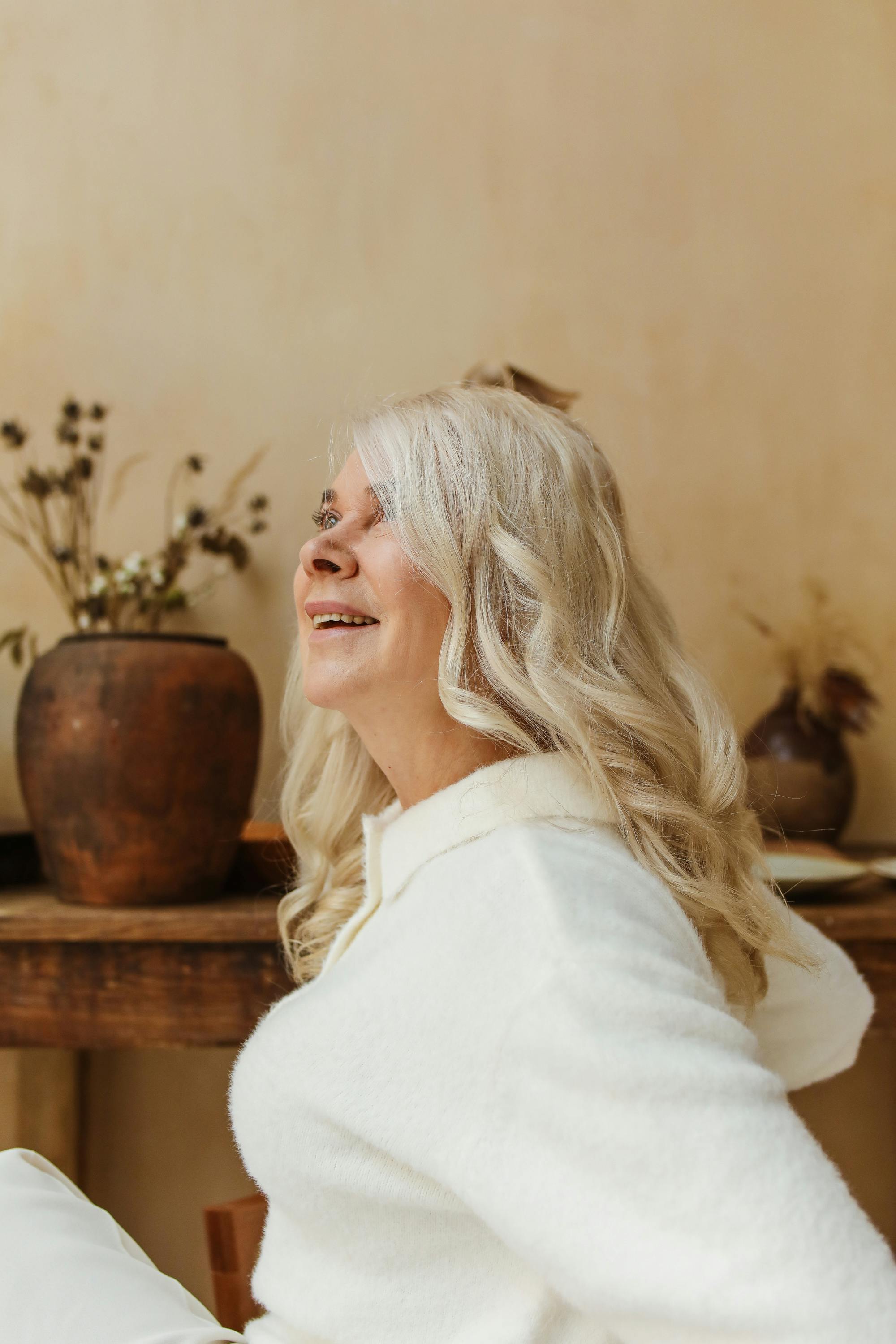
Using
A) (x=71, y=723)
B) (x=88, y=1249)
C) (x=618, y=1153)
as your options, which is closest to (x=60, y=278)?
(x=71, y=723)

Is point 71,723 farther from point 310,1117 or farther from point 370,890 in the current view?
point 310,1117

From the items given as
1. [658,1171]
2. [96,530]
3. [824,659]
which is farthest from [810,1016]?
[96,530]

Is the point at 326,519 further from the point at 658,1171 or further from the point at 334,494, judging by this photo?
the point at 658,1171

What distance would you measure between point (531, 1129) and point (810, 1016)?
583 mm

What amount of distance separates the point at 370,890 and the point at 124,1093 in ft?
4.09

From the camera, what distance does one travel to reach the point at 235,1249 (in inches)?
42.4

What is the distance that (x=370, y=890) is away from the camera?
38.3 inches

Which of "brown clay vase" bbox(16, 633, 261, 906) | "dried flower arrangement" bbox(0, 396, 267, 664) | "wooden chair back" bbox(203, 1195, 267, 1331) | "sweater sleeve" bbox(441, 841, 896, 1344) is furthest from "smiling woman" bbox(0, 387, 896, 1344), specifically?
"dried flower arrangement" bbox(0, 396, 267, 664)

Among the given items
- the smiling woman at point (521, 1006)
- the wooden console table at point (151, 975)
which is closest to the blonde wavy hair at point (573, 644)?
the smiling woman at point (521, 1006)

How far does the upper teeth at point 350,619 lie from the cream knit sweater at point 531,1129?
0.56 feet

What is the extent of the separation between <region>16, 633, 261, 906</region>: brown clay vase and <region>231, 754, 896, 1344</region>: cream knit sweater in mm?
567

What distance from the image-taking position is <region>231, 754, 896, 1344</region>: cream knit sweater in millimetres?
552

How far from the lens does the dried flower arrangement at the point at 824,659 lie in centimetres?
187

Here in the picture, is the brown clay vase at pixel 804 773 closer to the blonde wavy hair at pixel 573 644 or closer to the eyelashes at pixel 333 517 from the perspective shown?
the blonde wavy hair at pixel 573 644
